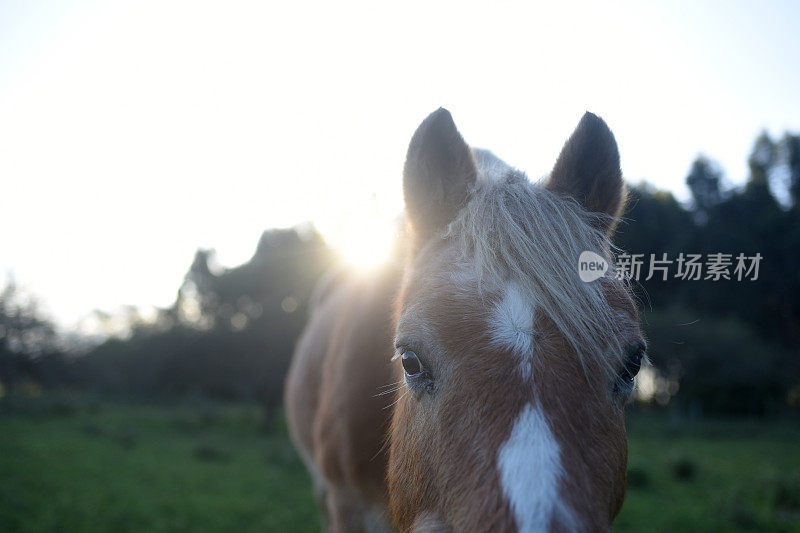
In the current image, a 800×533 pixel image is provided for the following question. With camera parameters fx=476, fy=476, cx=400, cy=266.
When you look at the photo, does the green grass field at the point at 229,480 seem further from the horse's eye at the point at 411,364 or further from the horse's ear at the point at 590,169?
the horse's eye at the point at 411,364

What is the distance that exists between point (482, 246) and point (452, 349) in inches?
17.2

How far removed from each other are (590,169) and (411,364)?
124 centimetres

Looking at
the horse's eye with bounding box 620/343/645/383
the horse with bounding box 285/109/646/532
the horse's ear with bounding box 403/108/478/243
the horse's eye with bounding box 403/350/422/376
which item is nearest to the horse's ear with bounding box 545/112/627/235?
the horse with bounding box 285/109/646/532

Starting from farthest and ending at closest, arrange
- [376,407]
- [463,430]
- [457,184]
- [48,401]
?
[48,401] < [376,407] < [457,184] < [463,430]

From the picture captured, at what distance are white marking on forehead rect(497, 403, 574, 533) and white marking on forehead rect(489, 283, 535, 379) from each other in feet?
0.54

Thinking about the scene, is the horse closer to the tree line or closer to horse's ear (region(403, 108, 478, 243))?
horse's ear (region(403, 108, 478, 243))

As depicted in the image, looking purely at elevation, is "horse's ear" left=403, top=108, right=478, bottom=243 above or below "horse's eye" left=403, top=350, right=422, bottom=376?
above

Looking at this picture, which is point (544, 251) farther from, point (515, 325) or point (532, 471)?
point (532, 471)

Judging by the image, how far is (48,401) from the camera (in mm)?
24516

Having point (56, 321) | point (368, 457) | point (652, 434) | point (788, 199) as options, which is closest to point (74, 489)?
point (368, 457)

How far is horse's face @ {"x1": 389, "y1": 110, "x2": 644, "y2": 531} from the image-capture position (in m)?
1.35

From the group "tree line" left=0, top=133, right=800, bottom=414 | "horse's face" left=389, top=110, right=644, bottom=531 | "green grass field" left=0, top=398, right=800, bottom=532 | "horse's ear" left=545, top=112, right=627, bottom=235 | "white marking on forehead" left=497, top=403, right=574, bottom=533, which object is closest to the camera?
"white marking on forehead" left=497, top=403, right=574, bottom=533

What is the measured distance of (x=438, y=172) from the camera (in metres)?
2.28

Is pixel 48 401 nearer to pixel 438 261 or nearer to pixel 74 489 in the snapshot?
pixel 74 489
